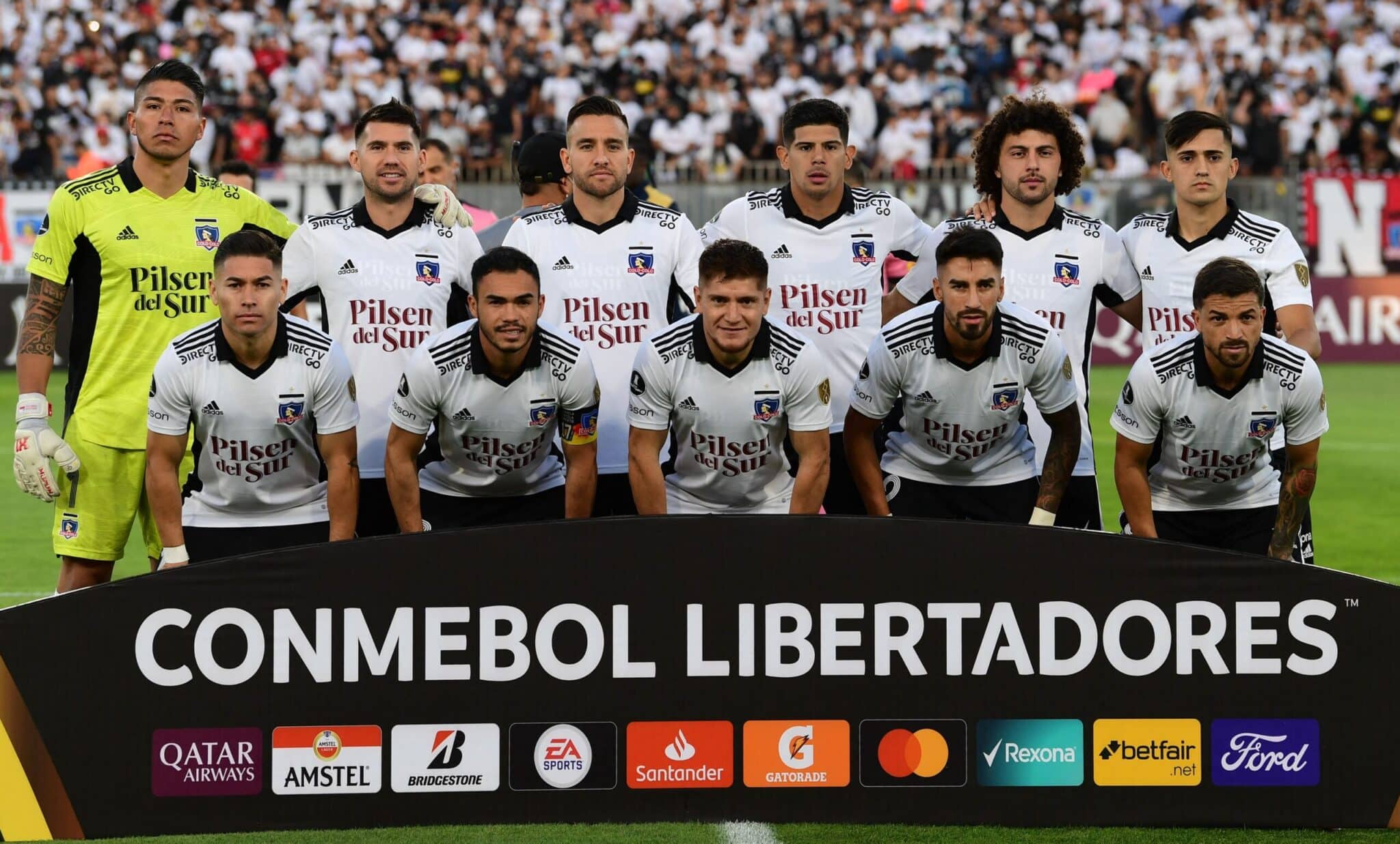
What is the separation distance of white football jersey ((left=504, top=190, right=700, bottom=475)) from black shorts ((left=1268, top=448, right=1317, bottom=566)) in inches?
84.9

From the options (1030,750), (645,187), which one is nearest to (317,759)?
(1030,750)

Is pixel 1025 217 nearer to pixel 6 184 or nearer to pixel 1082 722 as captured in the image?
pixel 1082 722

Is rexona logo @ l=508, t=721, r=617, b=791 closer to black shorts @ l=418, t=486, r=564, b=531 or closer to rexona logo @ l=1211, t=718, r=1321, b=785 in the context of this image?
black shorts @ l=418, t=486, r=564, b=531

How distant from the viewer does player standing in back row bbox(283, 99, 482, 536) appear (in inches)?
235

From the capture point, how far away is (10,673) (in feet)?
14.1

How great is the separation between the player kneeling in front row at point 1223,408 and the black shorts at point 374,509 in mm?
2594

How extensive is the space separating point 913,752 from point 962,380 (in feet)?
5.12

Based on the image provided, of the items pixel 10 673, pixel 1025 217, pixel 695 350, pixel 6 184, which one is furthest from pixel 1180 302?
pixel 6 184

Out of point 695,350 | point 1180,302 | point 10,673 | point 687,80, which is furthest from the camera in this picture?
point 687,80

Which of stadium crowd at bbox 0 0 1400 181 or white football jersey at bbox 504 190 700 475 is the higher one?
stadium crowd at bbox 0 0 1400 181

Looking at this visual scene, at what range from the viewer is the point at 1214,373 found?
5344 mm

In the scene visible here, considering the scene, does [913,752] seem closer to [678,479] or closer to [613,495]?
[678,479]

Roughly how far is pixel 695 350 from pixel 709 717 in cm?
142

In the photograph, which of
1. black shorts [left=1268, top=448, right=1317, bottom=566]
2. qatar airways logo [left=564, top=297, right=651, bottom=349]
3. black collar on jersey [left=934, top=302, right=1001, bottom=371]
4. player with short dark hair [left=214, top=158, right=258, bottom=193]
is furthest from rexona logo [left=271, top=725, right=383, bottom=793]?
player with short dark hair [left=214, top=158, right=258, bottom=193]
